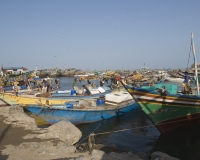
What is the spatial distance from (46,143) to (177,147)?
7097 mm

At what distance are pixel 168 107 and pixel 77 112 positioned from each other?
6.39 metres

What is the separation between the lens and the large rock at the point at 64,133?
8.41m

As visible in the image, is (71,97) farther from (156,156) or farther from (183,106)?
(156,156)

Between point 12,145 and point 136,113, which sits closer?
point 12,145

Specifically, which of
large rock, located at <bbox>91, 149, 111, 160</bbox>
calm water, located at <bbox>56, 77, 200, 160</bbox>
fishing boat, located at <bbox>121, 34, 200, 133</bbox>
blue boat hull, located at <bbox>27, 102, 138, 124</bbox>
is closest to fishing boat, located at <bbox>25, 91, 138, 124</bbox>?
blue boat hull, located at <bbox>27, 102, 138, 124</bbox>

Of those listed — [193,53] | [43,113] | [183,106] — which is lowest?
[43,113]

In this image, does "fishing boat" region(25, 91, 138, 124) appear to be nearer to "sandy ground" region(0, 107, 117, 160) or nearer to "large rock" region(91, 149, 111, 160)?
"sandy ground" region(0, 107, 117, 160)

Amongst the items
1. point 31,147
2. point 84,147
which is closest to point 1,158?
point 31,147

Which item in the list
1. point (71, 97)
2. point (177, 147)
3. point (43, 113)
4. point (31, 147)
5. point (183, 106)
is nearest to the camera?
point (31, 147)

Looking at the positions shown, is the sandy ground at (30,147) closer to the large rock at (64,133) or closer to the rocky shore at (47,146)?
the rocky shore at (47,146)

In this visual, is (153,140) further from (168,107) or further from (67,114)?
(67,114)

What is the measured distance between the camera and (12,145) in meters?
7.22

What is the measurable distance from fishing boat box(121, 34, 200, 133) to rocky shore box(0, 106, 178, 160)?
381cm

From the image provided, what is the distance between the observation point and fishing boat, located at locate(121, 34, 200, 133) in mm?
11008
